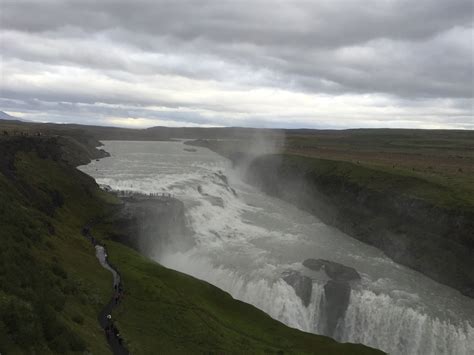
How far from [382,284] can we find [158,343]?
94.0ft

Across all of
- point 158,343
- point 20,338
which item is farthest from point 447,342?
point 20,338

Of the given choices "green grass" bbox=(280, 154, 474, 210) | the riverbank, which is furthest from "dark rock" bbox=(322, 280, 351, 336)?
"green grass" bbox=(280, 154, 474, 210)

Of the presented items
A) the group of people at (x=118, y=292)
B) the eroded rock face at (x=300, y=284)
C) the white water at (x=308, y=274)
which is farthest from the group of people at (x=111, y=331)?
the eroded rock face at (x=300, y=284)

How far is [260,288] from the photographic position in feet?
142

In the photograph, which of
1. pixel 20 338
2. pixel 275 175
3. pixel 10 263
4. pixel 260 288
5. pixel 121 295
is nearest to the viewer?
pixel 20 338

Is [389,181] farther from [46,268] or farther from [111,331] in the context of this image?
[46,268]

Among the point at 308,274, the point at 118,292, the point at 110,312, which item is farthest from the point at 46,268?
the point at 308,274

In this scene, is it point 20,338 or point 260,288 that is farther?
point 260,288

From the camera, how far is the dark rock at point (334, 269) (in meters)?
45.3

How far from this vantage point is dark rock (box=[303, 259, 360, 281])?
45.3 meters

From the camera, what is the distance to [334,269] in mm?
46375

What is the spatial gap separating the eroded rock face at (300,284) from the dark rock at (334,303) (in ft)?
5.63

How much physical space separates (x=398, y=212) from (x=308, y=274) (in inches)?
877

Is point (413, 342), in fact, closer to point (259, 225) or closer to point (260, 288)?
point (260, 288)
